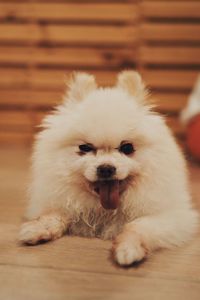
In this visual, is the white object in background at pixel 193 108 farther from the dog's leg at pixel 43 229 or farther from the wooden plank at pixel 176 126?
the dog's leg at pixel 43 229

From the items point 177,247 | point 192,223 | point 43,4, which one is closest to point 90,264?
point 177,247

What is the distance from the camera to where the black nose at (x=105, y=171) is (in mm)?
1462

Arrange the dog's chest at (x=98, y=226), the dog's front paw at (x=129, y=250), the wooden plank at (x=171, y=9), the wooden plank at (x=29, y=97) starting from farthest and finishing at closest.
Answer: the wooden plank at (x=29, y=97), the wooden plank at (x=171, y=9), the dog's chest at (x=98, y=226), the dog's front paw at (x=129, y=250)

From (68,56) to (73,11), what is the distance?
38 centimetres

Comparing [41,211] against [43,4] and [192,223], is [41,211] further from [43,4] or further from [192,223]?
[43,4]

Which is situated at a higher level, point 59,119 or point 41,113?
point 41,113

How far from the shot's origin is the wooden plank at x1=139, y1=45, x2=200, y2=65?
360 cm

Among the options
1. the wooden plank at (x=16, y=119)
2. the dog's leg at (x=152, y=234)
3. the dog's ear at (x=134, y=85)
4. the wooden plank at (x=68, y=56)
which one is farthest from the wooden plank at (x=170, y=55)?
the dog's leg at (x=152, y=234)

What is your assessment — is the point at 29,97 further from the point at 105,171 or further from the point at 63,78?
the point at 105,171

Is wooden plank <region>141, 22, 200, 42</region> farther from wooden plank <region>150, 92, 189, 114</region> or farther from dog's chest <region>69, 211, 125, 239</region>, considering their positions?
dog's chest <region>69, 211, 125, 239</region>

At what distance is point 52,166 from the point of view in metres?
1.65

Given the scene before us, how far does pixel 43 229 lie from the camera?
1577mm

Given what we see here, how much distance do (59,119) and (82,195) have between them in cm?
32

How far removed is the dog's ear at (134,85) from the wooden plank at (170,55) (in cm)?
196
